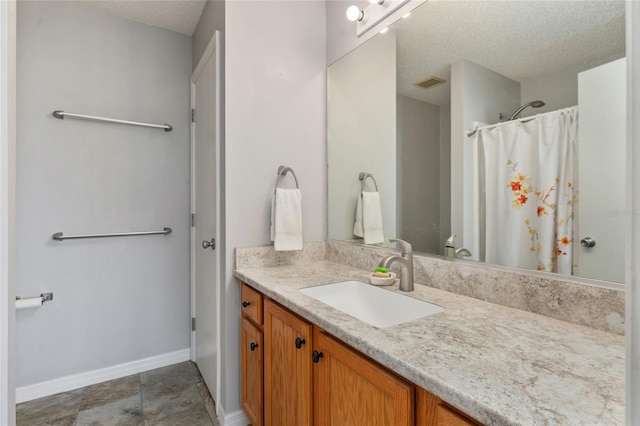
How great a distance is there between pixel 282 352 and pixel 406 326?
56cm

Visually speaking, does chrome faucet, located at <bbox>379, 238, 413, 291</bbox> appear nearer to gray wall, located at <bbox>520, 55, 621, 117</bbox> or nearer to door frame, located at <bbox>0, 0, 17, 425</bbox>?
gray wall, located at <bbox>520, 55, 621, 117</bbox>

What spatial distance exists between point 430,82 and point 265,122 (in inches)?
34.0

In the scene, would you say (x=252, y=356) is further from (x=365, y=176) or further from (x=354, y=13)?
(x=354, y=13)

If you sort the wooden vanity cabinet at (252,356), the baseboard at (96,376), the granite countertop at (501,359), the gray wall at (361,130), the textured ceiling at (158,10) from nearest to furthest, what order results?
the granite countertop at (501,359) < the wooden vanity cabinet at (252,356) < the gray wall at (361,130) < the baseboard at (96,376) < the textured ceiling at (158,10)

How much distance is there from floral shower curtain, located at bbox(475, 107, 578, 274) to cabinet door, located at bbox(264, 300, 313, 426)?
756mm

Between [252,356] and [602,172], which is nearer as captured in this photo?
[602,172]

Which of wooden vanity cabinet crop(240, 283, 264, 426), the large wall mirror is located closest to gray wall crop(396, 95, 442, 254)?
the large wall mirror

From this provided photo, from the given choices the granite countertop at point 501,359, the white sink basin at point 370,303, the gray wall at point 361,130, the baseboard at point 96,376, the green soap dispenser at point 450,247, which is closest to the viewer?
the granite countertop at point 501,359

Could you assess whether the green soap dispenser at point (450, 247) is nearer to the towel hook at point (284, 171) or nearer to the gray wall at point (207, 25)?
the towel hook at point (284, 171)

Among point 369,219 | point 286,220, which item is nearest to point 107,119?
point 286,220

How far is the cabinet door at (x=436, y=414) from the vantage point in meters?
0.57

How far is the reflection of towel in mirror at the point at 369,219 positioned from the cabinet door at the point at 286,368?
68 cm

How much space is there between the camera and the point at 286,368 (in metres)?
1.18

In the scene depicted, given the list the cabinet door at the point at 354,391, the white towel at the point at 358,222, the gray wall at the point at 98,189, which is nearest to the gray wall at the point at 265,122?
the white towel at the point at 358,222
